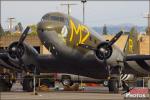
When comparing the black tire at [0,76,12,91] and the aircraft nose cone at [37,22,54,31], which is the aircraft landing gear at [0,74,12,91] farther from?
the aircraft nose cone at [37,22,54,31]

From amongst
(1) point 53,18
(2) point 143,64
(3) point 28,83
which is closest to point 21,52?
(3) point 28,83

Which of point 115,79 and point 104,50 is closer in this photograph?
point 104,50

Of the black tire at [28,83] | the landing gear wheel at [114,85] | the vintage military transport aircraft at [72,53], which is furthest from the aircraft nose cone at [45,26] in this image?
the landing gear wheel at [114,85]

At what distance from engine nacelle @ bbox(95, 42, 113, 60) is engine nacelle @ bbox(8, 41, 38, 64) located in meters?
5.38

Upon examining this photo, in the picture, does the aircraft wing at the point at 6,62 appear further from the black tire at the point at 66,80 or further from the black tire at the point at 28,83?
the black tire at the point at 66,80

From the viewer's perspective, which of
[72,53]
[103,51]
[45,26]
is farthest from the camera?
[72,53]

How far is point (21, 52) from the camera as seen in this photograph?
118 feet

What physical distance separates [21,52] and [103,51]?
6389 mm

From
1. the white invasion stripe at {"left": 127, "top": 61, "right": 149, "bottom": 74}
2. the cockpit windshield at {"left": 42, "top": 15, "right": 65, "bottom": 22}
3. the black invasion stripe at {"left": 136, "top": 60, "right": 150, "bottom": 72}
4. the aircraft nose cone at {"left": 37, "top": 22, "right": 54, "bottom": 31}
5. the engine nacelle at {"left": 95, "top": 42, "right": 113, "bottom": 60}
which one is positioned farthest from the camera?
the black invasion stripe at {"left": 136, "top": 60, "right": 150, "bottom": 72}

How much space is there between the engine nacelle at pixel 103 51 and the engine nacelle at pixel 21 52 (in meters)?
5.38

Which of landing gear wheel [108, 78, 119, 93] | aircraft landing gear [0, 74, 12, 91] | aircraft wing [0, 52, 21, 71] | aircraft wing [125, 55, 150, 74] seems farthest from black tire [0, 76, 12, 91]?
aircraft wing [125, 55, 150, 74]

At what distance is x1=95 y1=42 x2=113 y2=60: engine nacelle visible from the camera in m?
34.5

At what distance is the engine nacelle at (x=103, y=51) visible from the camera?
113 feet

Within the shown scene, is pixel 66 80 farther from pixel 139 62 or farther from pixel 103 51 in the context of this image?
pixel 103 51
